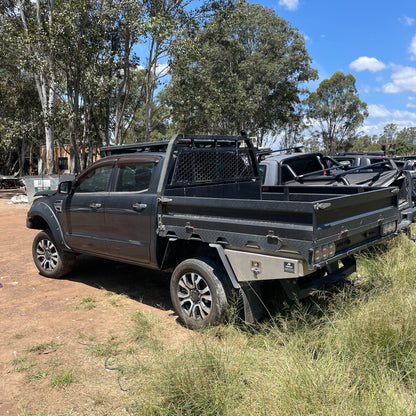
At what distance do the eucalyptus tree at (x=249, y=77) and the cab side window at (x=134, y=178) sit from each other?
14.0 meters

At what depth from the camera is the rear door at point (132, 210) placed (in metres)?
4.59

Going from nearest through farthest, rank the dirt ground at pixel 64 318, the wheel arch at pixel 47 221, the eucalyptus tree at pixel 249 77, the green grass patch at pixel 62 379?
the dirt ground at pixel 64 318
the green grass patch at pixel 62 379
the wheel arch at pixel 47 221
the eucalyptus tree at pixel 249 77

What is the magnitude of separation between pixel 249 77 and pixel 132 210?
76.0ft

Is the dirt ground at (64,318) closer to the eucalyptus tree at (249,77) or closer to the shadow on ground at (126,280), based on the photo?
A: the shadow on ground at (126,280)

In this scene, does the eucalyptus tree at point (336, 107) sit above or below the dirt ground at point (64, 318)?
above

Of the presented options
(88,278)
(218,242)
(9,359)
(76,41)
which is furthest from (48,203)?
(76,41)

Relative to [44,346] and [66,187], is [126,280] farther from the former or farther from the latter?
[44,346]

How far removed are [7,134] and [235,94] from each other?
35.6 ft

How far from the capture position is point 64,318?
15.6ft

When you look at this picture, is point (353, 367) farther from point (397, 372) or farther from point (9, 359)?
point (9, 359)

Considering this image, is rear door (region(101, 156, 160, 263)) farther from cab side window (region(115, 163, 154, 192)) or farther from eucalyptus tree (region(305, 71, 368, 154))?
eucalyptus tree (region(305, 71, 368, 154))

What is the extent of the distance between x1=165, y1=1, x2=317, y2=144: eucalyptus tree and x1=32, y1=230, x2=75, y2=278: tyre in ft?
43.9

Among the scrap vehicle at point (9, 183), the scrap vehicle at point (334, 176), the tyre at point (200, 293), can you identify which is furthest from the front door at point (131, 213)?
the scrap vehicle at point (9, 183)

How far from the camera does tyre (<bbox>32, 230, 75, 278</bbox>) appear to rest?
6141 millimetres
